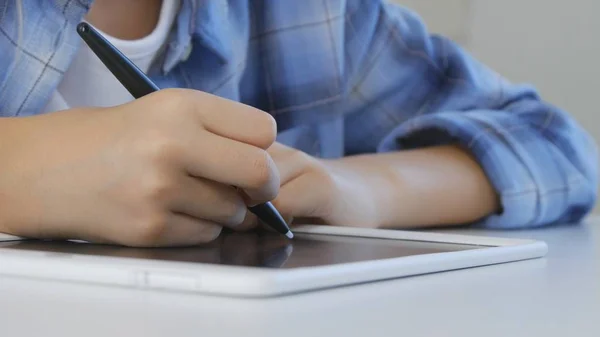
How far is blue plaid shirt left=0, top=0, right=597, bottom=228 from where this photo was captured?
1.82 feet

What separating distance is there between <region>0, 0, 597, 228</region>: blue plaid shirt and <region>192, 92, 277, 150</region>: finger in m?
0.23

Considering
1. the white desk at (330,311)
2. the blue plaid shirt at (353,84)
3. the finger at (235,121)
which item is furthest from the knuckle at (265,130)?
the blue plaid shirt at (353,84)

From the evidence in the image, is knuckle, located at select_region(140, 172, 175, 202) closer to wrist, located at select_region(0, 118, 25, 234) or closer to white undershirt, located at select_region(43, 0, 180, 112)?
wrist, located at select_region(0, 118, 25, 234)

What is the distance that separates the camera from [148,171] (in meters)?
0.36

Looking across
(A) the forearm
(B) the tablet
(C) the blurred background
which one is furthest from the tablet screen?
(C) the blurred background

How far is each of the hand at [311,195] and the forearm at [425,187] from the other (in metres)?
0.05

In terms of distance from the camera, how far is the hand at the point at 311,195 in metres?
0.47

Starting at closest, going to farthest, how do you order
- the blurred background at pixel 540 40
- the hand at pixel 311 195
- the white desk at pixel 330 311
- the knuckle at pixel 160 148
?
1. the white desk at pixel 330 311
2. the knuckle at pixel 160 148
3. the hand at pixel 311 195
4. the blurred background at pixel 540 40

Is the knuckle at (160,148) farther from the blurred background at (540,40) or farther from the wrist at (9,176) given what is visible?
the blurred background at (540,40)

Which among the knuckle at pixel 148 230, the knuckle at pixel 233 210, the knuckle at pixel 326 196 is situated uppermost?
the knuckle at pixel 148 230

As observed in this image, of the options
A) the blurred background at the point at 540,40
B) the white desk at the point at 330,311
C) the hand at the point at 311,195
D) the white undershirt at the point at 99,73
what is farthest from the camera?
the blurred background at the point at 540,40

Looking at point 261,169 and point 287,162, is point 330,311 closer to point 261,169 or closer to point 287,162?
point 261,169

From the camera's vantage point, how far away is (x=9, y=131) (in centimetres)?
42

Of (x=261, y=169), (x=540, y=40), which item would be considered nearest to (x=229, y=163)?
(x=261, y=169)
